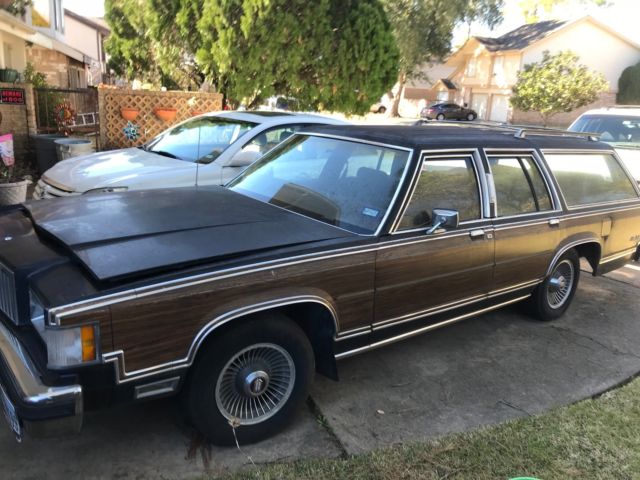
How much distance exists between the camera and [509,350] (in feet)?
15.1

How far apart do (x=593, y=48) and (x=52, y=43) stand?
37.9 m

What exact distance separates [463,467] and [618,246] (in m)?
3.51

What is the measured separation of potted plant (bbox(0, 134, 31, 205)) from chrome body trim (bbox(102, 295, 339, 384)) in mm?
5484

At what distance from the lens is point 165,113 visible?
11164 millimetres

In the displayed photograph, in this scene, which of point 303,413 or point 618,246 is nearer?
point 303,413

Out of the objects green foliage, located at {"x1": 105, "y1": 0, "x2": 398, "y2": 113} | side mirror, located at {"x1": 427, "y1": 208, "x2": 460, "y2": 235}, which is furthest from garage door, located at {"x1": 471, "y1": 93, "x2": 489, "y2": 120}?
side mirror, located at {"x1": 427, "y1": 208, "x2": 460, "y2": 235}

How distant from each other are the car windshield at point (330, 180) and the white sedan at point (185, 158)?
180 centimetres

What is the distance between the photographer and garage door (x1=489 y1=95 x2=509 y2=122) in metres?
41.1

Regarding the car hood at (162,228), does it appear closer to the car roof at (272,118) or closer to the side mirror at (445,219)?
the side mirror at (445,219)

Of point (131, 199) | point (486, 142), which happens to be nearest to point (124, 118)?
point (131, 199)

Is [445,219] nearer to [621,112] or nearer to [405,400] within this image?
[405,400]

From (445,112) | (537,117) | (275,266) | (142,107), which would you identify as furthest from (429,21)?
(275,266)

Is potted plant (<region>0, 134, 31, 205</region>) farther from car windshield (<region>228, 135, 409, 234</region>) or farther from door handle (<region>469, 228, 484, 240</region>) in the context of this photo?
door handle (<region>469, 228, 484, 240</region>)

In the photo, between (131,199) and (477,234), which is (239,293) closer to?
(131,199)
